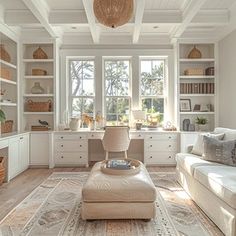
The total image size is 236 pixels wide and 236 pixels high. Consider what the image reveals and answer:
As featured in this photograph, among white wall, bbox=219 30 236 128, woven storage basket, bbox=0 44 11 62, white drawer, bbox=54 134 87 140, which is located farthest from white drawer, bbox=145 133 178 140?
woven storage basket, bbox=0 44 11 62

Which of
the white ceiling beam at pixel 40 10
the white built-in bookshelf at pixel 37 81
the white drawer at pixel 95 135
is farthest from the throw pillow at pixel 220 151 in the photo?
the white built-in bookshelf at pixel 37 81

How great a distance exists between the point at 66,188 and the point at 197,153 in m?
2.14

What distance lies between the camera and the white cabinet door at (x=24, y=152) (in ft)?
16.8

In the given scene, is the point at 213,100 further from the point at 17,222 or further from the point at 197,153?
the point at 17,222

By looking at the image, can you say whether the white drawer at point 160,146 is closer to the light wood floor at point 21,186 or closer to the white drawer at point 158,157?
the white drawer at point 158,157

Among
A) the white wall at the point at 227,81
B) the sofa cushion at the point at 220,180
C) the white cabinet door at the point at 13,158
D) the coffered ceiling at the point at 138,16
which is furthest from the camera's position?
the white wall at the point at 227,81

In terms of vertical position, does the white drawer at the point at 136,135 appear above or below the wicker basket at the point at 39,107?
below

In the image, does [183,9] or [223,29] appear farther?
[223,29]

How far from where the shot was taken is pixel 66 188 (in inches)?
159

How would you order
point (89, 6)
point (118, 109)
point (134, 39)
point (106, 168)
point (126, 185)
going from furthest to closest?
1. point (118, 109)
2. point (134, 39)
3. point (89, 6)
4. point (106, 168)
5. point (126, 185)

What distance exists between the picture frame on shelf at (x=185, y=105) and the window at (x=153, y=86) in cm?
44

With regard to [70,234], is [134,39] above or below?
above

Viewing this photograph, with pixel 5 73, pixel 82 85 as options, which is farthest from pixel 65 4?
pixel 82 85

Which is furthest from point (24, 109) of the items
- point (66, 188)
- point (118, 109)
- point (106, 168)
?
point (106, 168)
